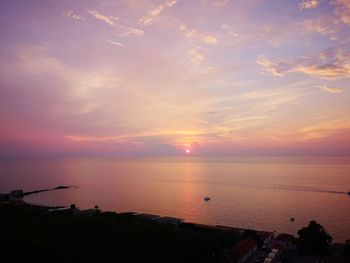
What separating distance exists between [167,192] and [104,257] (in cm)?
6424

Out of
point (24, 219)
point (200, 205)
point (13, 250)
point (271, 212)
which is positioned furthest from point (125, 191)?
point (13, 250)

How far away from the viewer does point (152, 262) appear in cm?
2234

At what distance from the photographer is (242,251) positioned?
2864cm

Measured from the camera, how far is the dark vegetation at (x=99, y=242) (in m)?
23.2

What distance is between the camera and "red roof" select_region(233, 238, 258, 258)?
28172 millimetres

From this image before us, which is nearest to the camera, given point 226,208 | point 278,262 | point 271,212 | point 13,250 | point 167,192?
point 13,250

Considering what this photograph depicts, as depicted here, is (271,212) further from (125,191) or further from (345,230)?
(125,191)

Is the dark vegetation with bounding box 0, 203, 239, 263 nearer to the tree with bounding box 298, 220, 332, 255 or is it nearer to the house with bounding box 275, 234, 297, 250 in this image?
the house with bounding box 275, 234, 297, 250

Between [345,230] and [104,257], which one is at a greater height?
[104,257]

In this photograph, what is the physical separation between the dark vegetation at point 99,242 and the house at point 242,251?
1149mm

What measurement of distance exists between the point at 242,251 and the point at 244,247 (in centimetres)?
119

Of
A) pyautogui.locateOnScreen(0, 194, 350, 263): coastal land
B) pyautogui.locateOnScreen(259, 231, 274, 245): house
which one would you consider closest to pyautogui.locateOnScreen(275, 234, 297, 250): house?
pyautogui.locateOnScreen(0, 194, 350, 263): coastal land

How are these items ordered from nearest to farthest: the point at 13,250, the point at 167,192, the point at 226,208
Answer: the point at 13,250 < the point at 226,208 < the point at 167,192

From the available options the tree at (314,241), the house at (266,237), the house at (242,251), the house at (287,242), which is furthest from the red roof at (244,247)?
the tree at (314,241)
